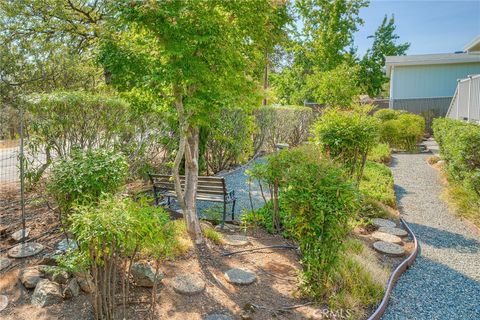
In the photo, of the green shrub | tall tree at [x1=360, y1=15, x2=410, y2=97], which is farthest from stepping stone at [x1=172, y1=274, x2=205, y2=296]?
tall tree at [x1=360, y1=15, x2=410, y2=97]

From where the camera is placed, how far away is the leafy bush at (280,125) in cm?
1161

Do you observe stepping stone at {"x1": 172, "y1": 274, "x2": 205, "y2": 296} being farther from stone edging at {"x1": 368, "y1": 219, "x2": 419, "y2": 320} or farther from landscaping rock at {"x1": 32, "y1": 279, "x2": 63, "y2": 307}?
stone edging at {"x1": 368, "y1": 219, "x2": 419, "y2": 320}

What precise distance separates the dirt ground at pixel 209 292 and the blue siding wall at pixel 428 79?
17258 mm

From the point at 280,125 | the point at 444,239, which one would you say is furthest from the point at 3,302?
the point at 280,125

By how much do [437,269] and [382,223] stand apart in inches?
54.7

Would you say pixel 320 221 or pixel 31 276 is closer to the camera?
pixel 320 221

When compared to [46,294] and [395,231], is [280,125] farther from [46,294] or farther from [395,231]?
[46,294]

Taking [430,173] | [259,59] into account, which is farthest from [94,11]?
[430,173]

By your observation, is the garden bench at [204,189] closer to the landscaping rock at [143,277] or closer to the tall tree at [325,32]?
the landscaping rock at [143,277]

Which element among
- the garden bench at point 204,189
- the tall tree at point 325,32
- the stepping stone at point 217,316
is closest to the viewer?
the stepping stone at point 217,316

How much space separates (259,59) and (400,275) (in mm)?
3073

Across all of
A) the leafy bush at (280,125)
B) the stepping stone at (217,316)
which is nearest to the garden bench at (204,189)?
the stepping stone at (217,316)

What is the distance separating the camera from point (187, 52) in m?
3.61

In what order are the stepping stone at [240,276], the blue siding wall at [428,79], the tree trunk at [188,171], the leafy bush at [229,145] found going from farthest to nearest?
the blue siding wall at [428,79]
the leafy bush at [229,145]
the tree trunk at [188,171]
the stepping stone at [240,276]
